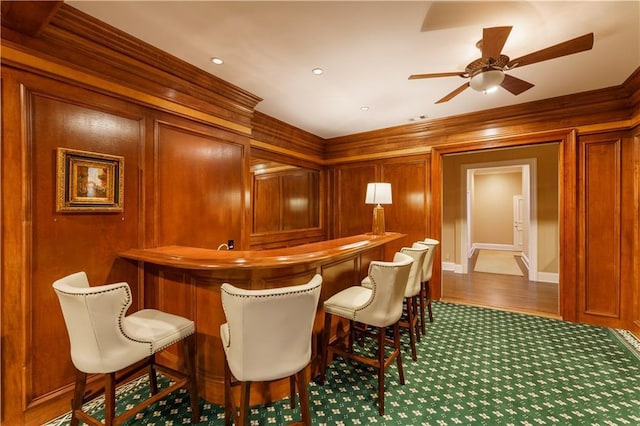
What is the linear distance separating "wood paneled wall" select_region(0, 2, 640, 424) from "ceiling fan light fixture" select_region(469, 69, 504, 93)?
67.6 inches

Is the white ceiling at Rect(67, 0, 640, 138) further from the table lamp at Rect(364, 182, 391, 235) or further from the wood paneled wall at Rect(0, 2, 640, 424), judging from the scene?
the table lamp at Rect(364, 182, 391, 235)

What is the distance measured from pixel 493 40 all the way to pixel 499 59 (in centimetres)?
37

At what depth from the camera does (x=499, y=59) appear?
2219 millimetres

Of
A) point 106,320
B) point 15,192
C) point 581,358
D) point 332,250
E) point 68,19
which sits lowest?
point 581,358

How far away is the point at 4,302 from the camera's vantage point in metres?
1.73

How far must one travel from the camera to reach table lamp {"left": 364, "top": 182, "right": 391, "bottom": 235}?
11.3ft

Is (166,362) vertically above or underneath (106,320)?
underneath

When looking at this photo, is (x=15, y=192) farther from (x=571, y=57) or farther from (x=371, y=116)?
(x=571, y=57)

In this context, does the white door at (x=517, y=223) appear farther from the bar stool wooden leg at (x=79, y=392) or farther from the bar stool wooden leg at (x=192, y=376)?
the bar stool wooden leg at (x=79, y=392)

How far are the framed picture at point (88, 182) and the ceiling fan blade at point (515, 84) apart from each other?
338 centimetres

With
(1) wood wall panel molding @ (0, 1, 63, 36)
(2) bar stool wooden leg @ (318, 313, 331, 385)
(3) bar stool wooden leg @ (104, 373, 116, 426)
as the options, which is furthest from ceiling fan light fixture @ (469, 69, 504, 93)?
(3) bar stool wooden leg @ (104, 373, 116, 426)

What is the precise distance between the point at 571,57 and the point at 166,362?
4.53m

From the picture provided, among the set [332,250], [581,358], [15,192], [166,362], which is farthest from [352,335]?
[15,192]

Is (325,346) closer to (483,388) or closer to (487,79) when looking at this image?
(483,388)
